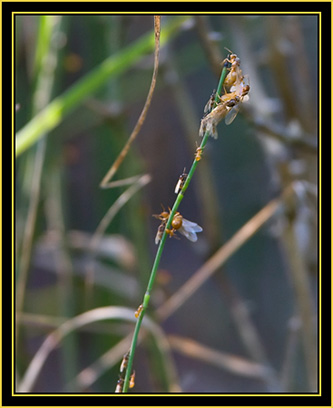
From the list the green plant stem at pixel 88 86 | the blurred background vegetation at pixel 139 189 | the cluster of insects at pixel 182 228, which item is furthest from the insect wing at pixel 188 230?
the green plant stem at pixel 88 86

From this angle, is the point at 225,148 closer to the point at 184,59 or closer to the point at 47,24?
the point at 184,59

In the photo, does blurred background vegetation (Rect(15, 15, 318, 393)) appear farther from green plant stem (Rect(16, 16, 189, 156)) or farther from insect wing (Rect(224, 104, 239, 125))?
insect wing (Rect(224, 104, 239, 125))

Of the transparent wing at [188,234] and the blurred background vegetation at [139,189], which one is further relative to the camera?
the blurred background vegetation at [139,189]

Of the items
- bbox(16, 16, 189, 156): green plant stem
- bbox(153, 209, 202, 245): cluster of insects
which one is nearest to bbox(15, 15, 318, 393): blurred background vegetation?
bbox(16, 16, 189, 156): green plant stem

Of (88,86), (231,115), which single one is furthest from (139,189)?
(231,115)

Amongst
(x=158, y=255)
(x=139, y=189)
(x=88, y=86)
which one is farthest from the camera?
(x=139, y=189)

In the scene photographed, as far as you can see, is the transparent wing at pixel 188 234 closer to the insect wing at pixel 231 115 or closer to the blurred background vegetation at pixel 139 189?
the insect wing at pixel 231 115

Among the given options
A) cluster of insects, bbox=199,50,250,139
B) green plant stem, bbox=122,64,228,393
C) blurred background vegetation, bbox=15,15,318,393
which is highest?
blurred background vegetation, bbox=15,15,318,393

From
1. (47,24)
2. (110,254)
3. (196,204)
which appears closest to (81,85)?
(47,24)

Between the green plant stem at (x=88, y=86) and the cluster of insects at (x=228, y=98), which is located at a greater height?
the green plant stem at (x=88, y=86)

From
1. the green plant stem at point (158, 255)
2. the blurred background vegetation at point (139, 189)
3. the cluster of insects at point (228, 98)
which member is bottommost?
the green plant stem at point (158, 255)

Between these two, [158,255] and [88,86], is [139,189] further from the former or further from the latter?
[158,255]
